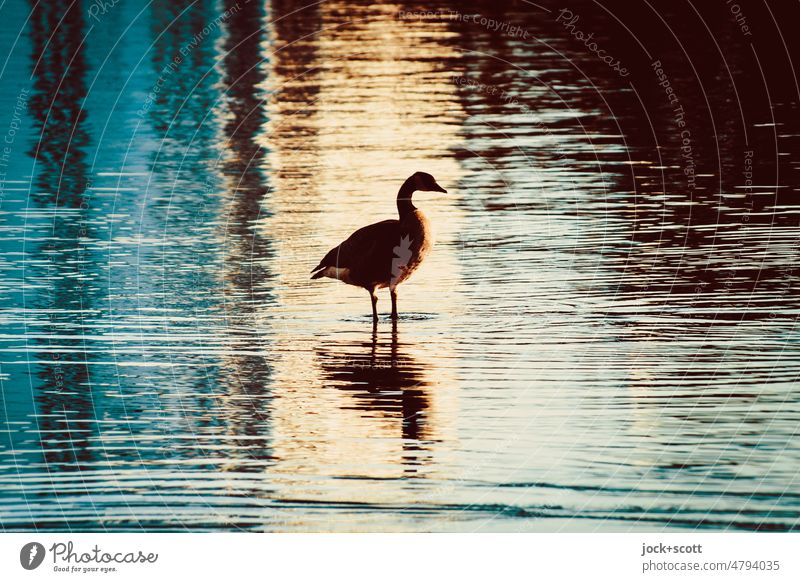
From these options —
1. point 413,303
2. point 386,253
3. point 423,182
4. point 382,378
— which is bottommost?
point 382,378

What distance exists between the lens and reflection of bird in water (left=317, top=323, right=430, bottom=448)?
43.1 ft

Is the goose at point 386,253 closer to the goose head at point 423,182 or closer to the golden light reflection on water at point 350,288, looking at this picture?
the goose head at point 423,182

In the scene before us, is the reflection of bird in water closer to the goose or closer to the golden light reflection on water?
the golden light reflection on water

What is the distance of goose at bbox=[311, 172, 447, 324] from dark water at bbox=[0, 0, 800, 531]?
A: 0.45 metres

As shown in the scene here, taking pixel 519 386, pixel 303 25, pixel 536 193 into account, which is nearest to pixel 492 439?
pixel 519 386

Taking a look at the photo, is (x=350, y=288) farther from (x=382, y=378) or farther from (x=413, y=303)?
(x=382, y=378)

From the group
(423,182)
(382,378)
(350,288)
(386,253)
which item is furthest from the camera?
(350,288)
